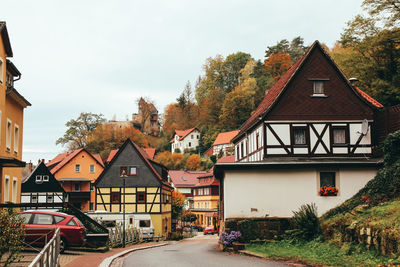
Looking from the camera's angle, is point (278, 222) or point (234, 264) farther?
point (278, 222)

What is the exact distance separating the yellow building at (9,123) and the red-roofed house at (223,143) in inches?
2817

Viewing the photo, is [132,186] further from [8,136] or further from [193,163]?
[193,163]

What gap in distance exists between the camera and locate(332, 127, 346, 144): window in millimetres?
29547

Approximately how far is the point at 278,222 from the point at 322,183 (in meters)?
3.29

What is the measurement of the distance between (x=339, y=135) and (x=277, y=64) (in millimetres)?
78718

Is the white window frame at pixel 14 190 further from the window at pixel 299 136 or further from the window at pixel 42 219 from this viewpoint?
the window at pixel 299 136

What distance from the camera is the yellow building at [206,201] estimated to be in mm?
78625

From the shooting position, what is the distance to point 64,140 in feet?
310

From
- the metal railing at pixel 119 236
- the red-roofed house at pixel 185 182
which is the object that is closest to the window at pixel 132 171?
the metal railing at pixel 119 236

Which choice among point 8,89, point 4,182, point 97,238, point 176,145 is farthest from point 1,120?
point 176,145

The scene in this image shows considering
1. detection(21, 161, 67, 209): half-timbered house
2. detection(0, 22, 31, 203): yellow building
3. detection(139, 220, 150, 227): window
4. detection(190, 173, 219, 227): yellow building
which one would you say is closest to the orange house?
detection(21, 161, 67, 209): half-timbered house

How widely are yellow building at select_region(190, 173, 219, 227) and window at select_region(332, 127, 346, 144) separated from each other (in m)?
48.5

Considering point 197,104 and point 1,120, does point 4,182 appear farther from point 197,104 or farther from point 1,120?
point 197,104

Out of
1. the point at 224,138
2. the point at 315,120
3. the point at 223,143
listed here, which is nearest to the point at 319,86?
the point at 315,120
